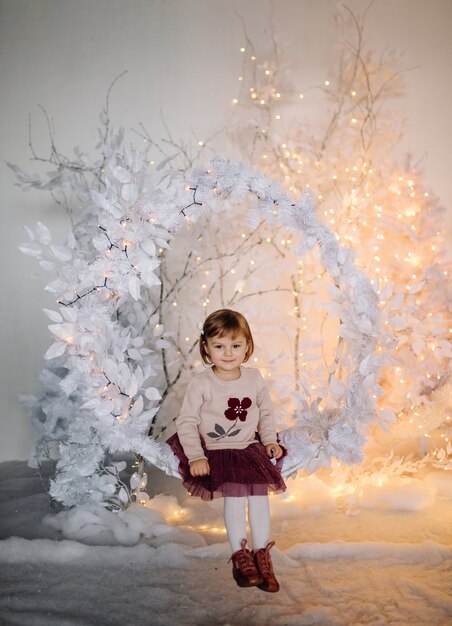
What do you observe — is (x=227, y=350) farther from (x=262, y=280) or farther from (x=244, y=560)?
(x=262, y=280)

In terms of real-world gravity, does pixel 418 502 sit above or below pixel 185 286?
below

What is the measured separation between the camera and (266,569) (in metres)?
1.95

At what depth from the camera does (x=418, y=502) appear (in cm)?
264

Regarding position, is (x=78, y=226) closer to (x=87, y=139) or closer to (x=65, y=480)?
(x=87, y=139)

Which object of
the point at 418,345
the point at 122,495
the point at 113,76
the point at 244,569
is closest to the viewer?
the point at 244,569

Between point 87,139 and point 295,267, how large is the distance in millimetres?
1245

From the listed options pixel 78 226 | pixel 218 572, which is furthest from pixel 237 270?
pixel 218 572

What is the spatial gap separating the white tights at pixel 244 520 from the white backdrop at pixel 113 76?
1.67m

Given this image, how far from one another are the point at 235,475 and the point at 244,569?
0.89 feet

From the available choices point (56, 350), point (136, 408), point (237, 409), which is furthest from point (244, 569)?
point (56, 350)

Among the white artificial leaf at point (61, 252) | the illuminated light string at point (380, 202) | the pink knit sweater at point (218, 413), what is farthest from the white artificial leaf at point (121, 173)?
the illuminated light string at point (380, 202)

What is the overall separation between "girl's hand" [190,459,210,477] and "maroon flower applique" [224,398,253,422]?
0.18 metres

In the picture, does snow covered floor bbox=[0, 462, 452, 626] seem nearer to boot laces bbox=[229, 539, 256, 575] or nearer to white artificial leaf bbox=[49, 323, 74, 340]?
boot laces bbox=[229, 539, 256, 575]

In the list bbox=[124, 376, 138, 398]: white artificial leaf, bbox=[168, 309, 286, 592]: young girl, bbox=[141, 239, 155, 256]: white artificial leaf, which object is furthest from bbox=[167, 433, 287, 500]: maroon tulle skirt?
bbox=[141, 239, 155, 256]: white artificial leaf
